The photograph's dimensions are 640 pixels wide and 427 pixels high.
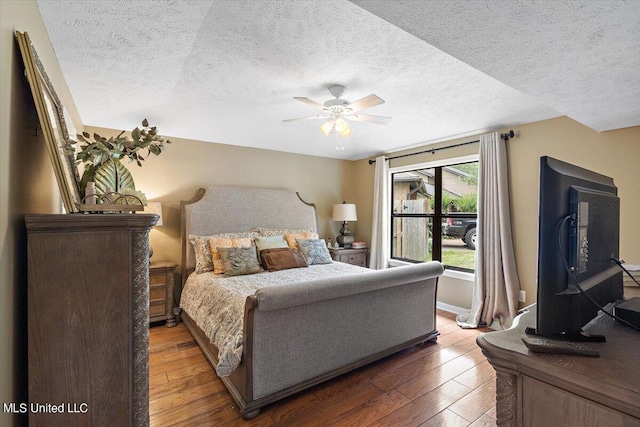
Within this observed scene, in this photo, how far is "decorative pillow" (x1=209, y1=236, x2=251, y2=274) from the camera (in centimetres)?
317

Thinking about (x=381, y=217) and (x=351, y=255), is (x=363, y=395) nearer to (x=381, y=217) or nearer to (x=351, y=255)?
(x=351, y=255)

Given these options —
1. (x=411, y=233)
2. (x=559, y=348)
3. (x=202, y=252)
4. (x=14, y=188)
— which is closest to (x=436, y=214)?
(x=411, y=233)

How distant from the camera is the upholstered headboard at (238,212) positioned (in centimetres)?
356

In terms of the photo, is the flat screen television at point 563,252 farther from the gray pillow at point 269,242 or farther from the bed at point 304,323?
the gray pillow at point 269,242

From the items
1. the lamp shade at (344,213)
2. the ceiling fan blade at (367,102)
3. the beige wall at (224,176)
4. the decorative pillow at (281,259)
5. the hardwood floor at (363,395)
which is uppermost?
the ceiling fan blade at (367,102)

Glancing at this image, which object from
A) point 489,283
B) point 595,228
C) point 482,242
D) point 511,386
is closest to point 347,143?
point 482,242

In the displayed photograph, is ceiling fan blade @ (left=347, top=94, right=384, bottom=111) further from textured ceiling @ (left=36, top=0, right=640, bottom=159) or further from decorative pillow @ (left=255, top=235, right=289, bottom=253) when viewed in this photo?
decorative pillow @ (left=255, top=235, right=289, bottom=253)

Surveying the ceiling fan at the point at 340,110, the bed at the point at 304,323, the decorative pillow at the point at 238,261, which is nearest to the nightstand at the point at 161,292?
the bed at the point at 304,323

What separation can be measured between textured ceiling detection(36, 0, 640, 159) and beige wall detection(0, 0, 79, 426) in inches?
19.2

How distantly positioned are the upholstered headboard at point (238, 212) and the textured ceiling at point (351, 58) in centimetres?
112

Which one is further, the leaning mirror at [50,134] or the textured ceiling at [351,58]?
the textured ceiling at [351,58]

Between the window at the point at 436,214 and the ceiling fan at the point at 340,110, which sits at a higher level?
the ceiling fan at the point at 340,110

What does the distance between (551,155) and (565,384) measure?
9.57 ft

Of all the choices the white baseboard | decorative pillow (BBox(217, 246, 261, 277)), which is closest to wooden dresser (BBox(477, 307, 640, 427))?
decorative pillow (BBox(217, 246, 261, 277))
